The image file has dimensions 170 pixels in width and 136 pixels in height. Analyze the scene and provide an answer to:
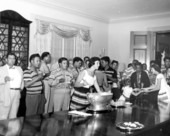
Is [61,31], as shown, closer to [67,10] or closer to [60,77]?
[67,10]

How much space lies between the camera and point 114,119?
243cm

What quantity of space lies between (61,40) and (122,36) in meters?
2.20

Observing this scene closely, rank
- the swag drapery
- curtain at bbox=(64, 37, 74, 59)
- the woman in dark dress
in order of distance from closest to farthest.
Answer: the woman in dark dress
the swag drapery
curtain at bbox=(64, 37, 74, 59)

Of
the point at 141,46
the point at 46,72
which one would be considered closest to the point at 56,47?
the point at 46,72

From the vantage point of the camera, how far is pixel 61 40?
20.2 ft

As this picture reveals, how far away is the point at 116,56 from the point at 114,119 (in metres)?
5.25

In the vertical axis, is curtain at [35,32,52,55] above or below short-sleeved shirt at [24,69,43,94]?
above

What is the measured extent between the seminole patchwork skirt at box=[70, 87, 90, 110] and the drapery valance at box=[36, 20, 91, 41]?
2.35m

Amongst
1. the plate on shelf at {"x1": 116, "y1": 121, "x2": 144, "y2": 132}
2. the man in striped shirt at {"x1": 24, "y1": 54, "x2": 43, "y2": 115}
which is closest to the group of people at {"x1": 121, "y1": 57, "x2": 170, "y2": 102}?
the man in striped shirt at {"x1": 24, "y1": 54, "x2": 43, "y2": 115}

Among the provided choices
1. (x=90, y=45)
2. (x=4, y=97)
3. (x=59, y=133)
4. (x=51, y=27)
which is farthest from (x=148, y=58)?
(x=59, y=133)

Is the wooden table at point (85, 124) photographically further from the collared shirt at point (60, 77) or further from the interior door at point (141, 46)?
the interior door at point (141, 46)

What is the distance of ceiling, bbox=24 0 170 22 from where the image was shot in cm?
545

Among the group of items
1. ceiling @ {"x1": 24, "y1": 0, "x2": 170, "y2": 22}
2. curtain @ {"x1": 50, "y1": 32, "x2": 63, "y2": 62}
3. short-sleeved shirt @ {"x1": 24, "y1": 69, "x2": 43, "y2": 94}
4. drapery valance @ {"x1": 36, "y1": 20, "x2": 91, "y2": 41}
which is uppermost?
ceiling @ {"x1": 24, "y1": 0, "x2": 170, "y2": 22}

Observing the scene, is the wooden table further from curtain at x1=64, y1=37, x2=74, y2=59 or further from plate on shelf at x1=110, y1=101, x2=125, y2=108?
curtain at x1=64, y1=37, x2=74, y2=59
